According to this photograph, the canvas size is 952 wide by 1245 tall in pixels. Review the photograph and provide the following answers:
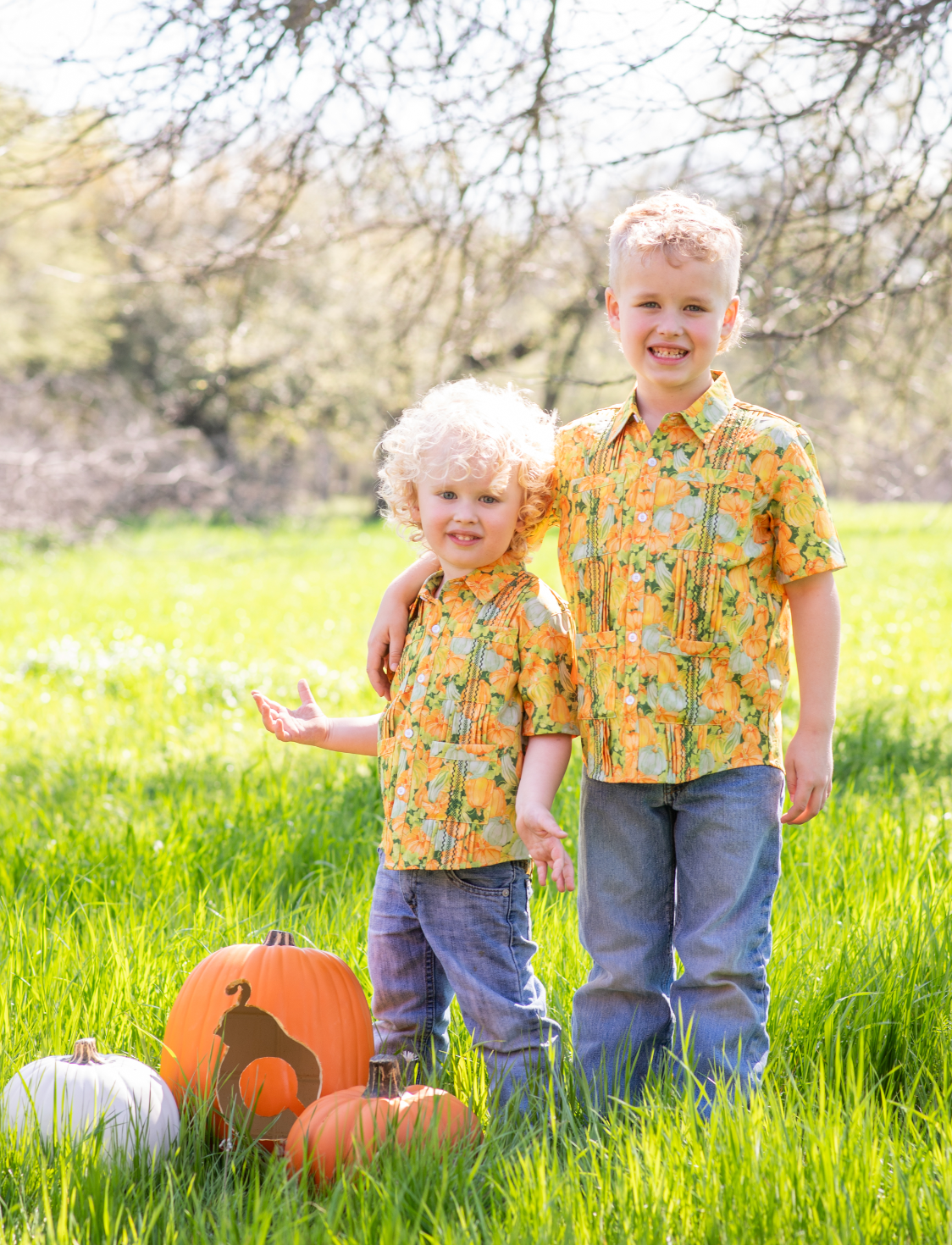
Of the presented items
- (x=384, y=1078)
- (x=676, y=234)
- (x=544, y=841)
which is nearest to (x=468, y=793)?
(x=544, y=841)

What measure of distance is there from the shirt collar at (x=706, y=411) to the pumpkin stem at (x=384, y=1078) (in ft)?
4.56

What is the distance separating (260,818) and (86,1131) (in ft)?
6.65

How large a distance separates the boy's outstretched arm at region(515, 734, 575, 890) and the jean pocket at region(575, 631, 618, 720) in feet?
0.29

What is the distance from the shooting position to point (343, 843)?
390 centimetres

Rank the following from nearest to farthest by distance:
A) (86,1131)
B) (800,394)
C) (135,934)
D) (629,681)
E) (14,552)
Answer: (86,1131), (629,681), (135,934), (800,394), (14,552)

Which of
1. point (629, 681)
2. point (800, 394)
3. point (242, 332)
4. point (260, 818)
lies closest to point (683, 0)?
point (800, 394)

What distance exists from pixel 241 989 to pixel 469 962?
1.60 ft

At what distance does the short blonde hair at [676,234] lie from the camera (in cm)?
227

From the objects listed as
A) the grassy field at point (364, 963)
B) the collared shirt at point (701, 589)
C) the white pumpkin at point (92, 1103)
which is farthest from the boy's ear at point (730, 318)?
the white pumpkin at point (92, 1103)

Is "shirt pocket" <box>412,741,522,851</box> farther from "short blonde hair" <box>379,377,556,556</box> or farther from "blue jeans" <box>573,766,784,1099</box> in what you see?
"short blonde hair" <box>379,377,556,556</box>

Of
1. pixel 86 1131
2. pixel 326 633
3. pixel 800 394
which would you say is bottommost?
pixel 86 1131

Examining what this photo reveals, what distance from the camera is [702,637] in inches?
92.2

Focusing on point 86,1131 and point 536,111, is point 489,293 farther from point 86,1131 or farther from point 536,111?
point 86,1131

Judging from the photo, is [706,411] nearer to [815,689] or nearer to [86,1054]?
[815,689]
